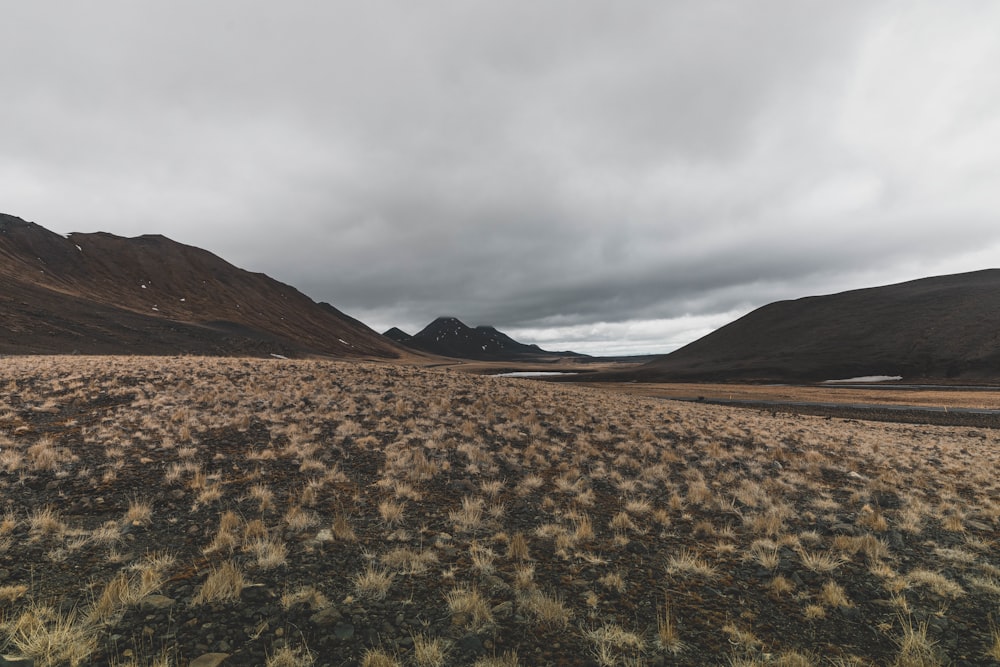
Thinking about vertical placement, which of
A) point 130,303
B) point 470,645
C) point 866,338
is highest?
point 866,338

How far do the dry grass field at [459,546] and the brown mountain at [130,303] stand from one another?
6243cm

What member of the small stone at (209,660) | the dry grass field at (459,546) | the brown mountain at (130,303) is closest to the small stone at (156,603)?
the dry grass field at (459,546)

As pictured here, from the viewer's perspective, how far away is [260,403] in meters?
17.8

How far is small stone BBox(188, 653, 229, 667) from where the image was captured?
14.8 ft

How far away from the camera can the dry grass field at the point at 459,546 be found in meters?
5.20

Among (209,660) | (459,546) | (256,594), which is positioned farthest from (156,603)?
(459,546)

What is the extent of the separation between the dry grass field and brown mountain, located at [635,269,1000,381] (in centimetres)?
12648

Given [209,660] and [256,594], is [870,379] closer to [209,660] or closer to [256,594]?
[256,594]

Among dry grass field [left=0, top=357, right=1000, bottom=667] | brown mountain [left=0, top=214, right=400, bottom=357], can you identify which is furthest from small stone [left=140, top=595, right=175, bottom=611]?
brown mountain [left=0, top=214, right=400, bottom=357]

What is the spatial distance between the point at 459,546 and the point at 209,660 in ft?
13.4

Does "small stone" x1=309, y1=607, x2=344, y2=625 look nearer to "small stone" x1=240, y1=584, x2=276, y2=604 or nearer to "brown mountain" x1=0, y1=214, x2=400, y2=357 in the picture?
"small stone" x1=240, y1=584, x2=276, y2=604

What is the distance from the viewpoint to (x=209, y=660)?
4.57 metres

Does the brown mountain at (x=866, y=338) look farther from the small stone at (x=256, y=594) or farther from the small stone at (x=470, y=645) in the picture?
the small stone at (x=256, y=594)

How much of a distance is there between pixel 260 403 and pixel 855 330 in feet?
563
